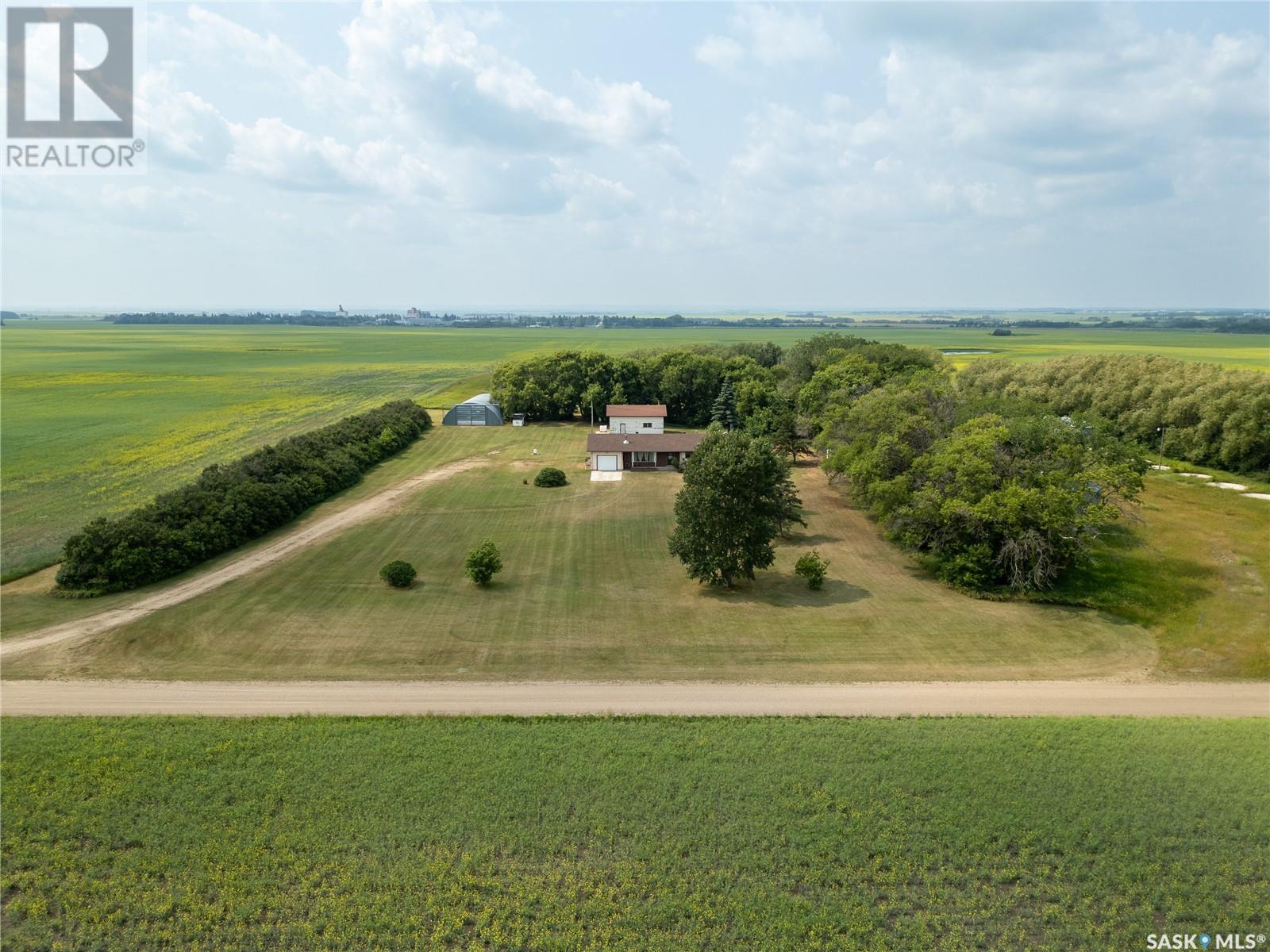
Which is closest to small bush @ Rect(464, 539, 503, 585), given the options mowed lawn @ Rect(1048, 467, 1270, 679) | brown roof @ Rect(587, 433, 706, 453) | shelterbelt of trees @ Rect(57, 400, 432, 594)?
shelterbelt of trees @ Rect(57, 400, 432, 594)

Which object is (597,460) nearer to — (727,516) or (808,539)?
(808,539)

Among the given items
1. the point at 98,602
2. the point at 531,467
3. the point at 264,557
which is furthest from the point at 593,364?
the point at 98,602

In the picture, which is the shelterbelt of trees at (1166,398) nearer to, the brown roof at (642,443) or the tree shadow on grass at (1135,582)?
the tree shadow on grass at (1135,582)

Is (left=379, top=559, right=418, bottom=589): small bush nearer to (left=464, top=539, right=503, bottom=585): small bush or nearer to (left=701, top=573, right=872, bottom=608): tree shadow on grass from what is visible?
(left=464, top=539, right=503, bottom=585): small bush

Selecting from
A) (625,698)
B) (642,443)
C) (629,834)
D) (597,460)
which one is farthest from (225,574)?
(642,443)

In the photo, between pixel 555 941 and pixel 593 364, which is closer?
pixel 555 941

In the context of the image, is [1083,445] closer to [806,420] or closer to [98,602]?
[806,420]

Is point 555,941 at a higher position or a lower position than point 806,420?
lower
